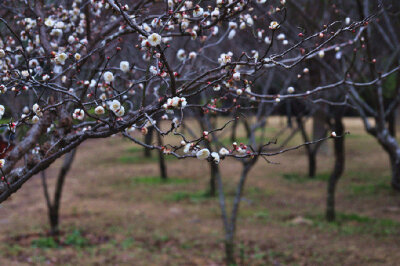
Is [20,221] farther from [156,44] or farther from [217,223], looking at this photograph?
[156,44]

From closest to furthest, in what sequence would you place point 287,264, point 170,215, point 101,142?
point 287,264 < point 170,215 < point 101,142

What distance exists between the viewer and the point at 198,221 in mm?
9953

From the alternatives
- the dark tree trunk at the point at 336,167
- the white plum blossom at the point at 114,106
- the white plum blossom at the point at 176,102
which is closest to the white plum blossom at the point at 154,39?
the white plum blossom at the point at 176,102

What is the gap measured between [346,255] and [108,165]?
41.1 ft

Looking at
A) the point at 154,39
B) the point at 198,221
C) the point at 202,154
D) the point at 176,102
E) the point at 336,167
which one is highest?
the point at 154,39

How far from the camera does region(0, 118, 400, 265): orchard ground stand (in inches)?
302

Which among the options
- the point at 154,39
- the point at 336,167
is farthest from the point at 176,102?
the point at 336,167

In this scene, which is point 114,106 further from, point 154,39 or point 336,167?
point 336,167

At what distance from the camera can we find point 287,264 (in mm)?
7246

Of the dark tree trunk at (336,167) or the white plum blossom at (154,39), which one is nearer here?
the white plum blossom at (154,39)

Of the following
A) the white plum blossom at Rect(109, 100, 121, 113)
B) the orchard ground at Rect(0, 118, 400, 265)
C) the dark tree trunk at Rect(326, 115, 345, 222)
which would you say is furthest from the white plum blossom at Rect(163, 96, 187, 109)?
the dark tree trunk at Rect(326, 115, 345, 222)

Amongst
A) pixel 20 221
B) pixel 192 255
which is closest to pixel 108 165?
pixel 20 221

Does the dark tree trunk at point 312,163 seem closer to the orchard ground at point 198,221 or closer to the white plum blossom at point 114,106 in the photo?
the orchard ground at point 198,221

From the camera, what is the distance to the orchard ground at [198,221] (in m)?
7.68
